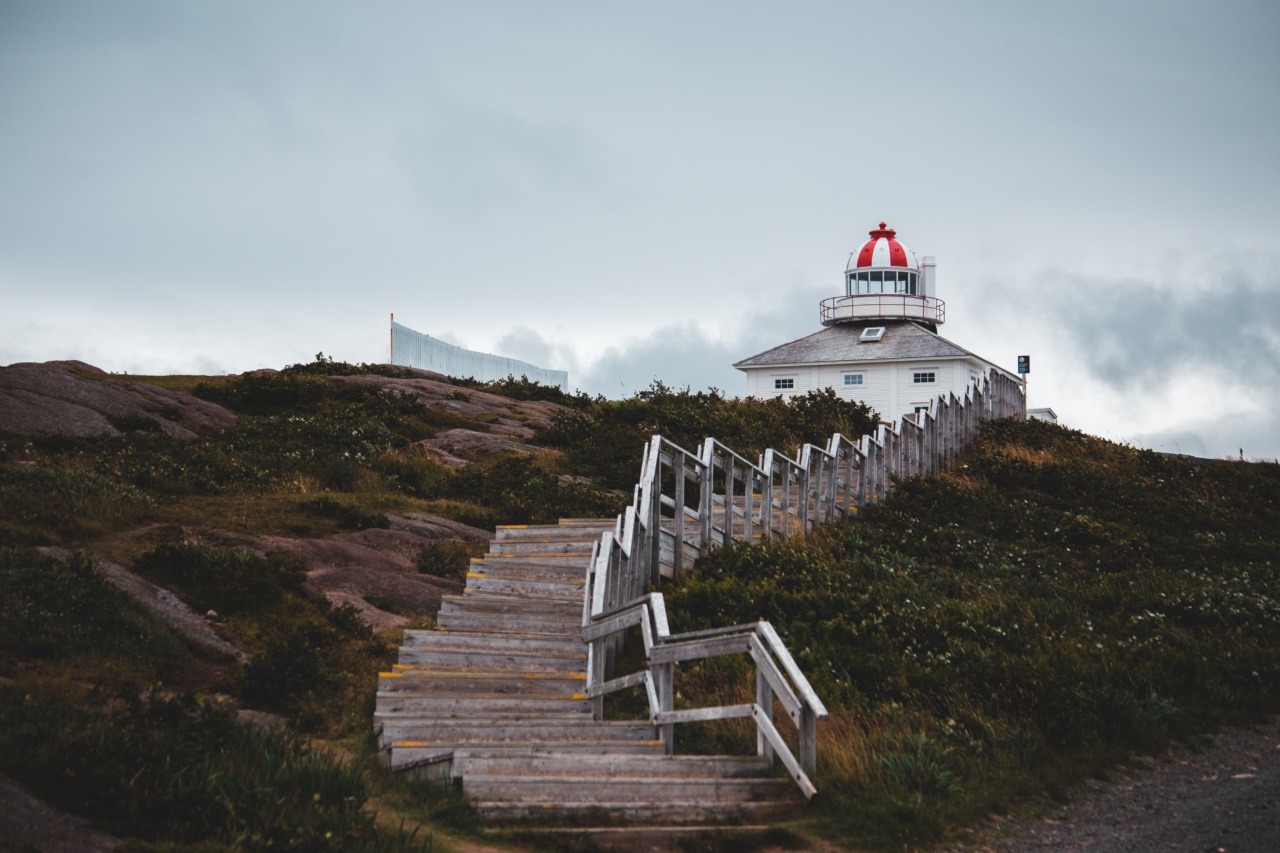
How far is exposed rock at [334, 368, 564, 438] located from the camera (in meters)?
28.0

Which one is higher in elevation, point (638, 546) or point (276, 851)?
point (638, 546)

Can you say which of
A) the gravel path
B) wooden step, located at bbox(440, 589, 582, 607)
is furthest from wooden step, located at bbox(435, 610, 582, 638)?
the gravel path

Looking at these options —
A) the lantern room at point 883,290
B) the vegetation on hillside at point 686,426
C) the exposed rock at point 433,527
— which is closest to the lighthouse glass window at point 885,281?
the lantern room at point 883,290

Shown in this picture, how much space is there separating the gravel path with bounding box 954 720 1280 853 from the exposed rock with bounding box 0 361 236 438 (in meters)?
18.4

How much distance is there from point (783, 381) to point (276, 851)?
4495 centimetres

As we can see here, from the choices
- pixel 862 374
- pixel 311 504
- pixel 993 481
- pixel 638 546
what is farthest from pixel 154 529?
pixel 862 374

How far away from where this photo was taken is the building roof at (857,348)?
1870 inches

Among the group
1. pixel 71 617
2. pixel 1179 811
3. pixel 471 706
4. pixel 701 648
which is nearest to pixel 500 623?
pixel 471 706

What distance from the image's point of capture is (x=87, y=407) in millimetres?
22312

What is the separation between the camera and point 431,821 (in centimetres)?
772

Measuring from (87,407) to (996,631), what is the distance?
18.1 m

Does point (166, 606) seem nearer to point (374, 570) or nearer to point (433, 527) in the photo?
point (374, 570)

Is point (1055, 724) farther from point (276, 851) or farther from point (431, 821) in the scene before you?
point (276, 851)

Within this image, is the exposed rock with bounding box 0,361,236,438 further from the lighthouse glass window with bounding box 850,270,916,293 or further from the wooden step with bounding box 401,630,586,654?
the lighthouse glass window with bounding box 850,270,916,293
